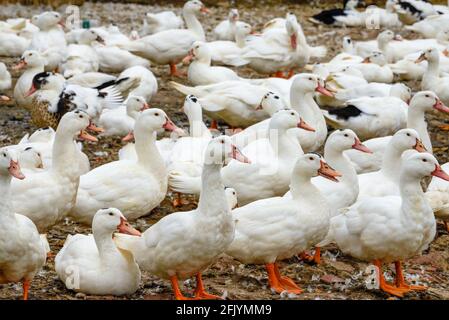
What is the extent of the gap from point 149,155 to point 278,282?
1717mm

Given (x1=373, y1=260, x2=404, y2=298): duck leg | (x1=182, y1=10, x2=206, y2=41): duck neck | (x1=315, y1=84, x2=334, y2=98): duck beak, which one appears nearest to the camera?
(x1=373, y1=260, x2=404, y2=298): duck leg

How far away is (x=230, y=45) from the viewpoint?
13.7 m

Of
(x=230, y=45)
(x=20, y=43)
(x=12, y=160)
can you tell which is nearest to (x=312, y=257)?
(x=12, y=160)

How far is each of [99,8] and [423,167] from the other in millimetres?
12219

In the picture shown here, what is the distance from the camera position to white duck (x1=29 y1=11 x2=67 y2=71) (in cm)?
1339

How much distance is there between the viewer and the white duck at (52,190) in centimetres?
727

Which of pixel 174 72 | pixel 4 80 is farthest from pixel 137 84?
pixel 174 72

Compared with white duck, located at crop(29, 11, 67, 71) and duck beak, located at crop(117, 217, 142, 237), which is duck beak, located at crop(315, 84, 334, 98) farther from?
white duck, located at crop(29, 11, 67, 71)

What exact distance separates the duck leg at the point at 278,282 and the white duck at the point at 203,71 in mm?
5175

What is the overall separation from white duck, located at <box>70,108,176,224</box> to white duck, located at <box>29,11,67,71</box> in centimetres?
524

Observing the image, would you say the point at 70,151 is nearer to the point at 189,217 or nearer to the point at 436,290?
the point at 189,217

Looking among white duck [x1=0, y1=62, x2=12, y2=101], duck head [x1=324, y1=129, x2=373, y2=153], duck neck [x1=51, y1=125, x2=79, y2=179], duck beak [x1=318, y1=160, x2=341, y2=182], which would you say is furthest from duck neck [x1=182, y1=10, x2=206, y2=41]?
duck beak [x1=318, y1=160, x2=341, y2=182]

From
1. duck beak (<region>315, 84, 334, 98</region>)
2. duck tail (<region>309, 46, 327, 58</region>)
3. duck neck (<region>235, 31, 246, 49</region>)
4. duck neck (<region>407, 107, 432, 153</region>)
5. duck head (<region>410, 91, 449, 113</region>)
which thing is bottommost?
duck tail (<region>309, 46, 327, 58</region>)

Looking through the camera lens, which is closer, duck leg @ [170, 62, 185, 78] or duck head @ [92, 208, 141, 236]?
duck head @ [92, 208, 141, 236]
